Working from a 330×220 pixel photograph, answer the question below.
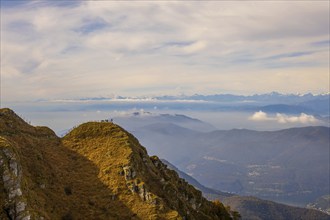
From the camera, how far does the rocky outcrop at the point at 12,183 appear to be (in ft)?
157

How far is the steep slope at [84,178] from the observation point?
2041 inches

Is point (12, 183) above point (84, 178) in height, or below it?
above

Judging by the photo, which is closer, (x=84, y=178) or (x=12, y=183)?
(x=12, y=183)

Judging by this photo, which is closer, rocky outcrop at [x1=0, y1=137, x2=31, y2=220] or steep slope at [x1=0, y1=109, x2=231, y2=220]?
rocky outcrop at [x1=0, y1=137, x2=31, y2=220]

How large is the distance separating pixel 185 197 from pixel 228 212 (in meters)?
18.7

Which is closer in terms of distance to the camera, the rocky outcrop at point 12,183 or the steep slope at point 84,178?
the rocky outcrop at point 12,183

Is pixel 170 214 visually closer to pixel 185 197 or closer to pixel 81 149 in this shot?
pixel 185 197

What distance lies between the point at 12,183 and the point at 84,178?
60.0 ft

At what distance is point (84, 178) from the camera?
2640 inches

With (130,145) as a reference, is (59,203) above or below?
below

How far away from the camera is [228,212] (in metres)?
91.4

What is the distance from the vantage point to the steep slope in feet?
170

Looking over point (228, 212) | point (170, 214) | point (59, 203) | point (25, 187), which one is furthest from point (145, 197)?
point (228, 212)

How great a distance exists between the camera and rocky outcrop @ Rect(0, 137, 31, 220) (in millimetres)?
47875
